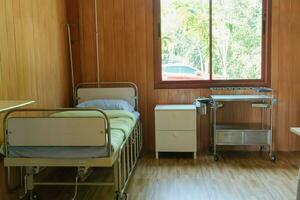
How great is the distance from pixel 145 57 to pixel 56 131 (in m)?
2.34

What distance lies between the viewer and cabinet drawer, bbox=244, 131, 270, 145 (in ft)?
14.3

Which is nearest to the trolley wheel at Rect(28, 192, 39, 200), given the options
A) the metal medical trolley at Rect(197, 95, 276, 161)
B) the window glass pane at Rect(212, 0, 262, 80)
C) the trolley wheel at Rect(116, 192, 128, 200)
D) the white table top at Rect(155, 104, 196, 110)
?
the trolley wheel at Rect(116, 192, 128, 200)

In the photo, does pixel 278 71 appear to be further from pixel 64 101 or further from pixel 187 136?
pixel 64 101

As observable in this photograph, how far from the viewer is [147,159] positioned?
14.8ft

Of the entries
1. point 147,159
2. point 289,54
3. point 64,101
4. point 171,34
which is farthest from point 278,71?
point 64,101

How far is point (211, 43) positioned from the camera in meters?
4.79

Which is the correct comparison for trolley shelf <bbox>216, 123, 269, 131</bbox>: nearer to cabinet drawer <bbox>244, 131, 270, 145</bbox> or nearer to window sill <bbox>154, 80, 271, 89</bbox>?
cabinet drawer <bbox>244, 131, 270, 145</bbox>

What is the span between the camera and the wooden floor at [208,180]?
10.7 feet

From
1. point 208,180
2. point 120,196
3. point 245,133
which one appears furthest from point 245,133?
point 120,196

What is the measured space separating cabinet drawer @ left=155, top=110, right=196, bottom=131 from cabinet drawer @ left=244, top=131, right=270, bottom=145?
26.6 inches

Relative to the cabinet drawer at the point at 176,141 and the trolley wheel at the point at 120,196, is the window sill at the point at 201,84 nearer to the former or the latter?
the cabinet drawer at the point at 176,141

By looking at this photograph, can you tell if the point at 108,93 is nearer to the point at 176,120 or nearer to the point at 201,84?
the point at 176,120

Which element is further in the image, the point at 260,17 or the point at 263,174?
the point at 260,17

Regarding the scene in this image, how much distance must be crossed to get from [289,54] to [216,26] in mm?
1038
